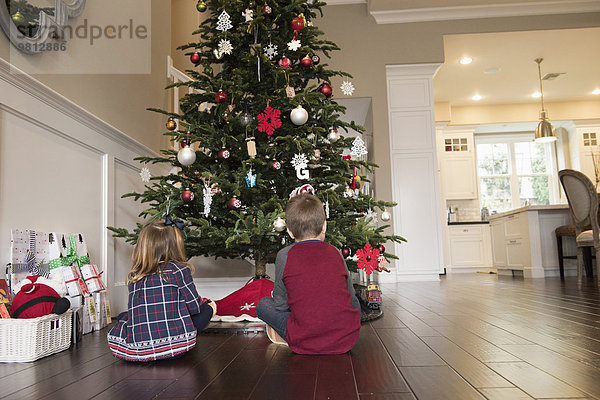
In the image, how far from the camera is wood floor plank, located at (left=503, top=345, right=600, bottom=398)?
48.5 inches

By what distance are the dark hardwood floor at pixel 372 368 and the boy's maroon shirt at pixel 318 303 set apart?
60 mm

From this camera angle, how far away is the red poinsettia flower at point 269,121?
8.18 feet

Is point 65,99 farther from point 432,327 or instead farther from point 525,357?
point 525,357

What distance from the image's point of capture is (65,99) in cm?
234

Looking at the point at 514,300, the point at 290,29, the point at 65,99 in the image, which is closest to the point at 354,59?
the point at 290,29

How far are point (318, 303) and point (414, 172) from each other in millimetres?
4439

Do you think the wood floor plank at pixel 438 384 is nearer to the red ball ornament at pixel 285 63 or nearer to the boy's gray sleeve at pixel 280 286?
the boy's gray sleeve at pixel 280 286

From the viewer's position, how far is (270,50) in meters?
2.62

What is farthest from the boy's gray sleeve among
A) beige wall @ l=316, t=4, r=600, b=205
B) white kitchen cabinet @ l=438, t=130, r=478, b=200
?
white kitchen cabinet @ l=438, t=130, r=478, b=200

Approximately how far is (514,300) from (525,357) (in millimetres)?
1865

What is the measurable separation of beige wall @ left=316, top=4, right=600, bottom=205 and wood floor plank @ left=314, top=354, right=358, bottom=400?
4310 millimetres

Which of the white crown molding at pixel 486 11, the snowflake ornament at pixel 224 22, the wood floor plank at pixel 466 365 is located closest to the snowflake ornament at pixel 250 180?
the snowflake ornament at pixel 224 22

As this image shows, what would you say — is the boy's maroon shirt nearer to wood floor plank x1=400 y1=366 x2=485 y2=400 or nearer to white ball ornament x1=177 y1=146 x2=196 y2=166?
wood floor plank x1=400 y1=366 x2=485 y2=400

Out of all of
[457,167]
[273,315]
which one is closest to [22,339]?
[273,315]
